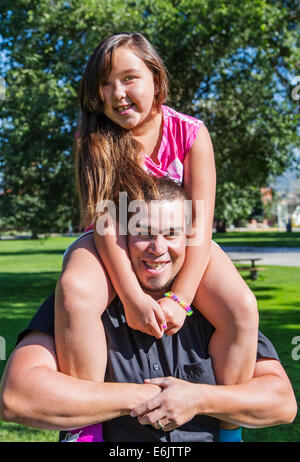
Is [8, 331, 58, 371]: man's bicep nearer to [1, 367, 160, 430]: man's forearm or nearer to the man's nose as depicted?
[1, 367, 160, 430]: man's forearm

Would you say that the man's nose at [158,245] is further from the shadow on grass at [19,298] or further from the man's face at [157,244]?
the shadow on grass at [19,298]

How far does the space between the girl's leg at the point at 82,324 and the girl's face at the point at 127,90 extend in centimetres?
69

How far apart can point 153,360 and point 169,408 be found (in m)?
0.30

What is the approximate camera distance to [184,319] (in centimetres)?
223

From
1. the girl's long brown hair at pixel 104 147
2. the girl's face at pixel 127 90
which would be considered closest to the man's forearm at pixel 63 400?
the girl's long brown hair at pixel 104 147

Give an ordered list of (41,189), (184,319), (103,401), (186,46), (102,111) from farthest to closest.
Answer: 1. (41,189)
2. (186,46)
3. (102,111)
4. (184,319)
5. (103,401)

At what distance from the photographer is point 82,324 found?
6.82 feet

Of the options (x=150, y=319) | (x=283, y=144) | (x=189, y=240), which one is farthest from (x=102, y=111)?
(x=283, y=144)

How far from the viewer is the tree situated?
1136 centimetres

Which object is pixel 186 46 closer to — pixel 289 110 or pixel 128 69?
pixel 289 110

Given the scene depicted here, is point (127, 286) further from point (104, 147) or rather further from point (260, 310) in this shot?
point (260, 310)

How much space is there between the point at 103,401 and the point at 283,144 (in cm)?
1153

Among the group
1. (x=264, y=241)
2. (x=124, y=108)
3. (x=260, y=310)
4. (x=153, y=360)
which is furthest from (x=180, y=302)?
(x=264, y=241)

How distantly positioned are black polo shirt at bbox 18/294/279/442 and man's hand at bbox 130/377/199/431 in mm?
188
